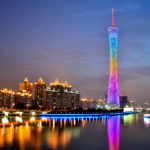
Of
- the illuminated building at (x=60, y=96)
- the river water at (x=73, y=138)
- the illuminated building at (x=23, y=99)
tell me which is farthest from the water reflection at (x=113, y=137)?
the illuminated building at (x=60, y=96)

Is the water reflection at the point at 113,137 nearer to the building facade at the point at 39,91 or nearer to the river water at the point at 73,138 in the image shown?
the river water at the point at 73,138

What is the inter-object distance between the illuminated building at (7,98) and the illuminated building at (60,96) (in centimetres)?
1749

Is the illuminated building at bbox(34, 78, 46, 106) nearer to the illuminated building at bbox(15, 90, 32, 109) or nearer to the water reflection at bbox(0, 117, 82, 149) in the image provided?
the illuminated building at bbox(15, 90, 32, 109)

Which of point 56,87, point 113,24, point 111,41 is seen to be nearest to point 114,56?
point 111,41

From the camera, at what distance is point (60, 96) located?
9662cm

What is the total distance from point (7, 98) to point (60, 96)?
1150 inches

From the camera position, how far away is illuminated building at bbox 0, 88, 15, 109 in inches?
2653

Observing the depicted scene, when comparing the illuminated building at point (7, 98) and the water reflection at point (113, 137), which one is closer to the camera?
the water reflection at point (113, 137)

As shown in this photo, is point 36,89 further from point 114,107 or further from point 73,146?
point 73,146

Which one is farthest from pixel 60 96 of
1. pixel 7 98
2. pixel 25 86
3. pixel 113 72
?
pixel 113 72

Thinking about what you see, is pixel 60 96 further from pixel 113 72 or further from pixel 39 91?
pixel 113 72

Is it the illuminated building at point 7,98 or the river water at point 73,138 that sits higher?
the illuminated building at point 7,98

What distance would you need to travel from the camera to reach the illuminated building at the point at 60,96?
298 feet

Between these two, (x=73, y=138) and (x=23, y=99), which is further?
(x=23, y=99)
